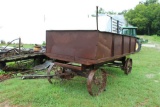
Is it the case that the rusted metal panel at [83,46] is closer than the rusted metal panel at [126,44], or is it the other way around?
the rusted metal panel at [83,46]

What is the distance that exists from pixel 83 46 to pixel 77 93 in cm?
129

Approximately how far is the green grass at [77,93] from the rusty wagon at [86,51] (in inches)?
12.4

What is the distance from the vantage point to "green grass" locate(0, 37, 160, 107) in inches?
151

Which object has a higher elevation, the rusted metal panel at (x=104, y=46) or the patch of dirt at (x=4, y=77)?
the rusted metal panel at (x=104, y=46)

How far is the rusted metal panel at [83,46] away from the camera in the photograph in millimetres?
3799

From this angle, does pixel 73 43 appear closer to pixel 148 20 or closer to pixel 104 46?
pixel 104 46

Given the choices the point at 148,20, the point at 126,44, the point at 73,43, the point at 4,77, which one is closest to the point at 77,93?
the point at 73,43

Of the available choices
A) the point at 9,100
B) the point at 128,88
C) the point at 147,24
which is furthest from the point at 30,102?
the point at 147,24

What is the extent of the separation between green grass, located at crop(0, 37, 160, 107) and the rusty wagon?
0.32m

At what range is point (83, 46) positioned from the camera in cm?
396

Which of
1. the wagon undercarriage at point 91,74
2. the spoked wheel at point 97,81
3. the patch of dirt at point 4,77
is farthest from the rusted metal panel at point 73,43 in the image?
the patch of dirt at point 4,77

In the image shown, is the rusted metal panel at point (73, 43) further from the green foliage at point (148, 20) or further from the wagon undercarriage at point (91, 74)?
the green foliage at point (148, 20)

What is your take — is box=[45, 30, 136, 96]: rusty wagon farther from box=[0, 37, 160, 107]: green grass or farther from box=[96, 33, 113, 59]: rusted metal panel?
box=[0, 37, 160, 107]: green grass

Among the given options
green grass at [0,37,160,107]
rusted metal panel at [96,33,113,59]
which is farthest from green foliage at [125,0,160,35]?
rusted metal panel at [96,33,113,59]
